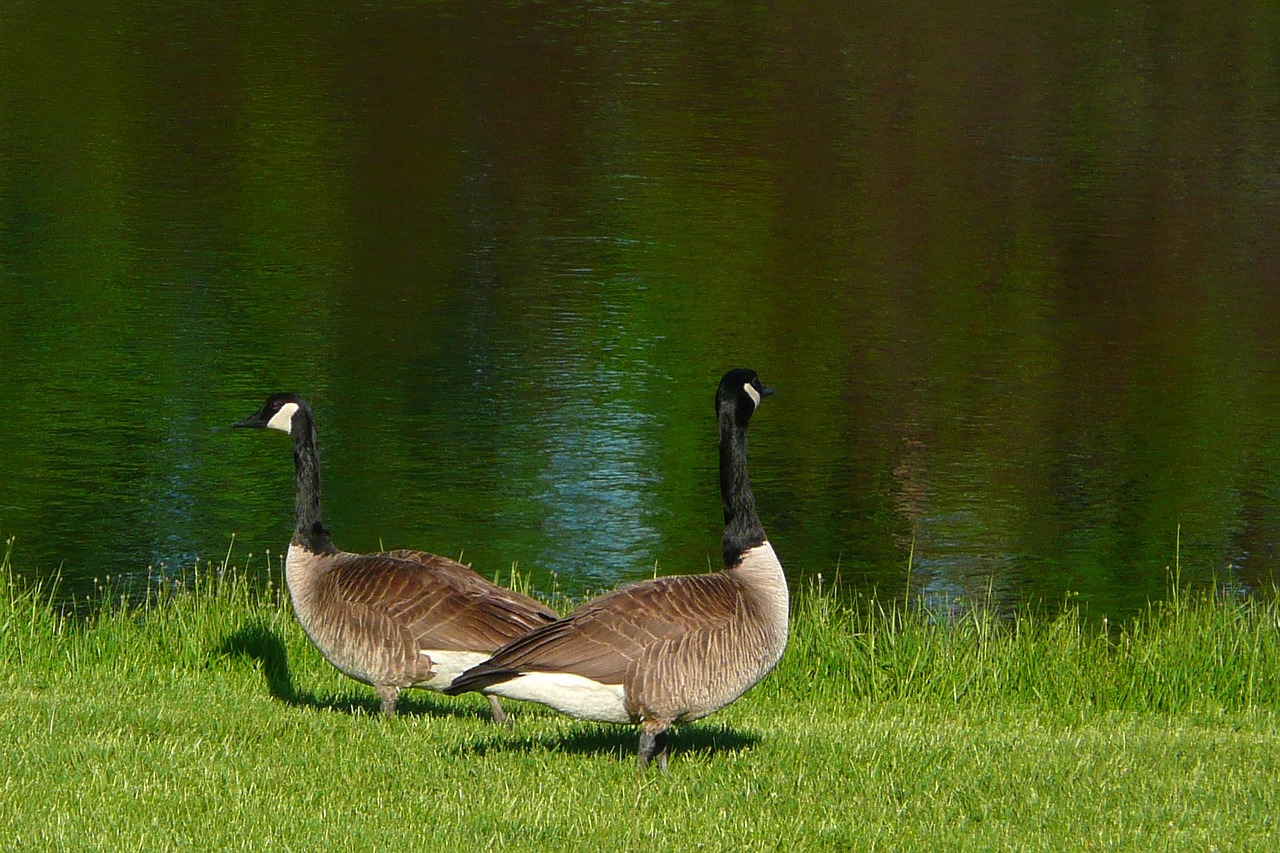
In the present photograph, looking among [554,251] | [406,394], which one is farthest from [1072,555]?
[554,251]

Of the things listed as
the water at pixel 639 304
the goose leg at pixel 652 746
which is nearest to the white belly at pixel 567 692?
the goose leg at pixel 652 746

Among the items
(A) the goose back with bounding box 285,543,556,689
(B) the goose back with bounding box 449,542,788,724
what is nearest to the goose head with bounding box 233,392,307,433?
(A) the goose back with bounding box 285,543,556,689

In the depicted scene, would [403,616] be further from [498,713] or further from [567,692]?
[567,692]

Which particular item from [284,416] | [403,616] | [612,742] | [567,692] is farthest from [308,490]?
[567,692]

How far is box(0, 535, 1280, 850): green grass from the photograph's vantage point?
781 cm

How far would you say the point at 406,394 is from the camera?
20.0 m

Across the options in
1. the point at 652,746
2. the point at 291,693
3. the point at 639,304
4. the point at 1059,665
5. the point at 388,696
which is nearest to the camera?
the point at 652,746

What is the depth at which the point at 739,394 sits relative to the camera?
9.54 metres

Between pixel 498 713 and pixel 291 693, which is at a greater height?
pixel 498 713

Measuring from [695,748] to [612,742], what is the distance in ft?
1.57

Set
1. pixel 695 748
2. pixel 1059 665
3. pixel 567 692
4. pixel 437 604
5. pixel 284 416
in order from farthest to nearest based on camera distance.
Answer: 1. pixel 1059 665
2. pixel 284 416
3. pixel 437 604
4. pixel 695 748
5. pixel 567 692

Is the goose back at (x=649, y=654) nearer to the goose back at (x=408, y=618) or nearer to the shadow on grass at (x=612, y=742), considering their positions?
the shadow on grass at (x=612, y=742)

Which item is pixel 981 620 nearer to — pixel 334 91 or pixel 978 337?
pixel 978 337

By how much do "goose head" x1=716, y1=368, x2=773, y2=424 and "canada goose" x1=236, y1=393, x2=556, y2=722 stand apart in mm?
1471
